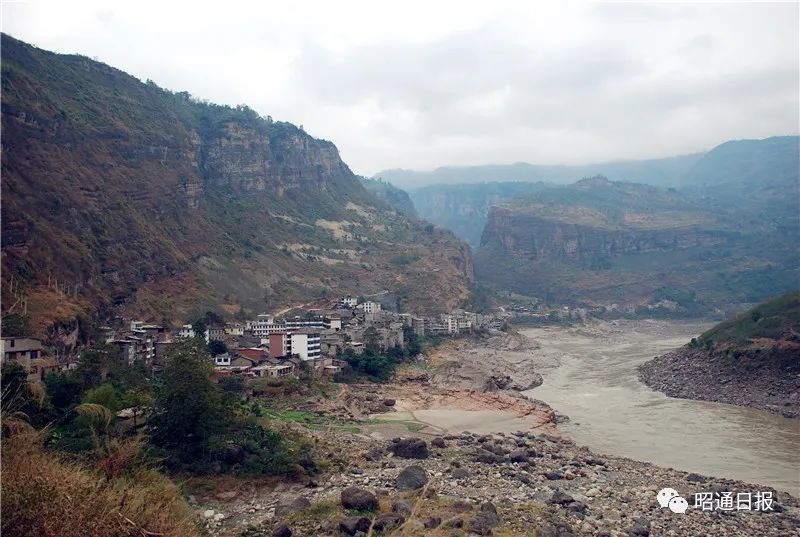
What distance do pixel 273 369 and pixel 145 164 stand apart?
123 ft

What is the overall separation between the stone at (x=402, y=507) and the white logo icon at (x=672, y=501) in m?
7.83

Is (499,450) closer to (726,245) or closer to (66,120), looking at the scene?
(66,120)

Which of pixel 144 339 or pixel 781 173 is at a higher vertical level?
pixel 781 173

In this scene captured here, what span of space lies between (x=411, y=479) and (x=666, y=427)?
56.5 feet

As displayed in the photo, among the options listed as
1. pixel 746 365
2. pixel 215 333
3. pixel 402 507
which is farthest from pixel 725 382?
pixel 215 333

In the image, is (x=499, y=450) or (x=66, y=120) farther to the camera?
(x=66, y=120)

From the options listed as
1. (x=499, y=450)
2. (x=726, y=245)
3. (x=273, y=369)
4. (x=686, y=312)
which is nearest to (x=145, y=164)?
(x=273, y=369)

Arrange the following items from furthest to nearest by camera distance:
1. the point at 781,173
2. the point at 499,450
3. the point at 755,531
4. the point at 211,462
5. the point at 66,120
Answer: the point at 781,173 → the point at 66,120 → the point at 499,450 → the point at 211,462 → the point at 755,531

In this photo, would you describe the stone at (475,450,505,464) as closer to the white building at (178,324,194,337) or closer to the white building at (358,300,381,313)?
the white building at (178,324,194,337)

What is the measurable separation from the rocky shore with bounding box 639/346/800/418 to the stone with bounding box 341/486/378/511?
2569 cm

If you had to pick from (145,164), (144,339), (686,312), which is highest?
(145,164)

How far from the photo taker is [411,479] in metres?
19.4

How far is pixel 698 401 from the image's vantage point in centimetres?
3659

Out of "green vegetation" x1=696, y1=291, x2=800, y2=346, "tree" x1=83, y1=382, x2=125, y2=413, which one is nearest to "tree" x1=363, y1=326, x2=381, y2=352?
"tree" x1=83, y1=382, x2=125, y2=413
